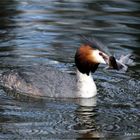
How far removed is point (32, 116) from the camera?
34.0 feet

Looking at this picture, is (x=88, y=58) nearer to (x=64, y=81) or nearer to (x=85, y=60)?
(x=85, y=60)

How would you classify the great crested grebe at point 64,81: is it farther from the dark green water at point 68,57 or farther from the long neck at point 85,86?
the dark green water at point 68,57

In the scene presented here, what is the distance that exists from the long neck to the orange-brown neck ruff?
0.08 meters

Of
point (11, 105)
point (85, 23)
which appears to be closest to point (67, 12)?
point (85, 23)

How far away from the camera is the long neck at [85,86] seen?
11.6 meters

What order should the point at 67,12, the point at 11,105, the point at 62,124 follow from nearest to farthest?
1. the point at 62,124
2. the point at 11,105
3. the point at 67,12

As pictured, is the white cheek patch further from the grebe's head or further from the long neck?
the long neck

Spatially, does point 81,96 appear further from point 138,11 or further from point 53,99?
point 138,11

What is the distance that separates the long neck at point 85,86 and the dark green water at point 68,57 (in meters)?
0.15

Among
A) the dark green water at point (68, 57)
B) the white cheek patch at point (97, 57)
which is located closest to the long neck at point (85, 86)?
the dark green water at point (68, 57)

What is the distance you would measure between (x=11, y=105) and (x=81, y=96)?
122 cm

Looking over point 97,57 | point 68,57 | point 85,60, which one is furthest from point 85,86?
point 68,57

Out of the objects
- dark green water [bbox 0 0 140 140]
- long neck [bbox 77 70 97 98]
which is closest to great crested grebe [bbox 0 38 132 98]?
long neck [bbox 77 70 97 98]

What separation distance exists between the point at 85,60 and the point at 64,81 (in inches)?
18.4
